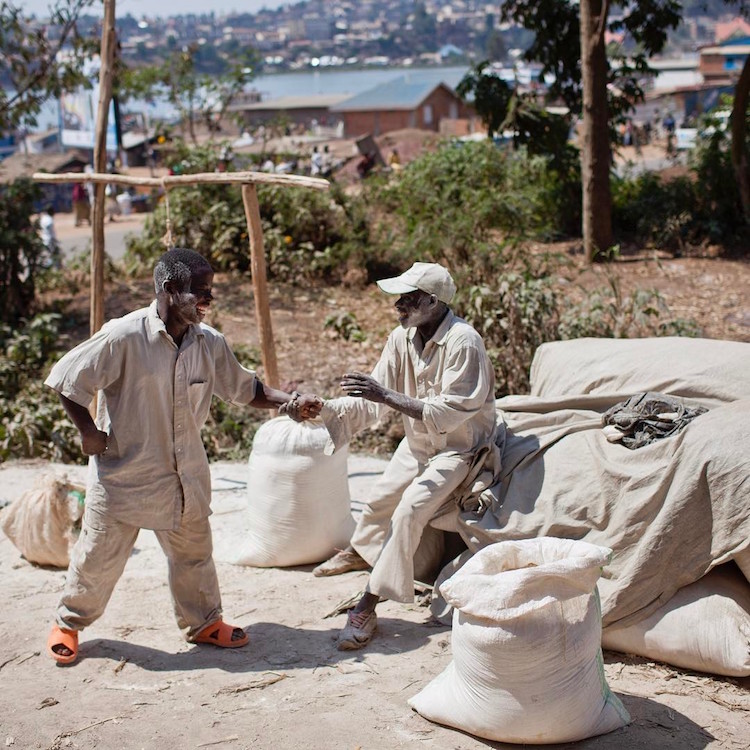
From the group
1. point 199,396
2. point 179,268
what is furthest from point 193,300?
point 199,396

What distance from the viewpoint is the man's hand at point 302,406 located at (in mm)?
4523

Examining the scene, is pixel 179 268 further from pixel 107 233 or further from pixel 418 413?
pixel 107 233

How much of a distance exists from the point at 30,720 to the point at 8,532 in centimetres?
179

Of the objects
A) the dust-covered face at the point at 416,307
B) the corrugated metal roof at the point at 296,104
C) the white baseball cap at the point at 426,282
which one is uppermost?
the corrugated metal roof at the point at 296,104

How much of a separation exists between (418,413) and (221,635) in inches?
50.9

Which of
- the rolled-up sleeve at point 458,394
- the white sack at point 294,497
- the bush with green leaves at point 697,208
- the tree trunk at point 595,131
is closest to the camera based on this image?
the rolled-up sleeve at point 458,394

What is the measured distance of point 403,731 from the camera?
3.63m

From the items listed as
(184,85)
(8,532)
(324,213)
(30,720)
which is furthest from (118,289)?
(30,720)

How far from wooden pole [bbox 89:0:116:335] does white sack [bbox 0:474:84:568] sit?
1.65 m

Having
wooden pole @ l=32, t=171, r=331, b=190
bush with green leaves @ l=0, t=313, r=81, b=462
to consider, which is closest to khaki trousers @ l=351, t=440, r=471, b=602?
wooden pole @ l=32, t=171, r=331, b=190

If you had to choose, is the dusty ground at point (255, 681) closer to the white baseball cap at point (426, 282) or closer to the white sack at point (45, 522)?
the white sack at point (45, 522)

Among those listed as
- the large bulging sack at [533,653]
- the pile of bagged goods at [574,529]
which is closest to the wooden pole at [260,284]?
the pile of bagged goods at [574,529]

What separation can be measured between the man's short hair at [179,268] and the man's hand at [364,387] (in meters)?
0.74

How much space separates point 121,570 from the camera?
4.35m
